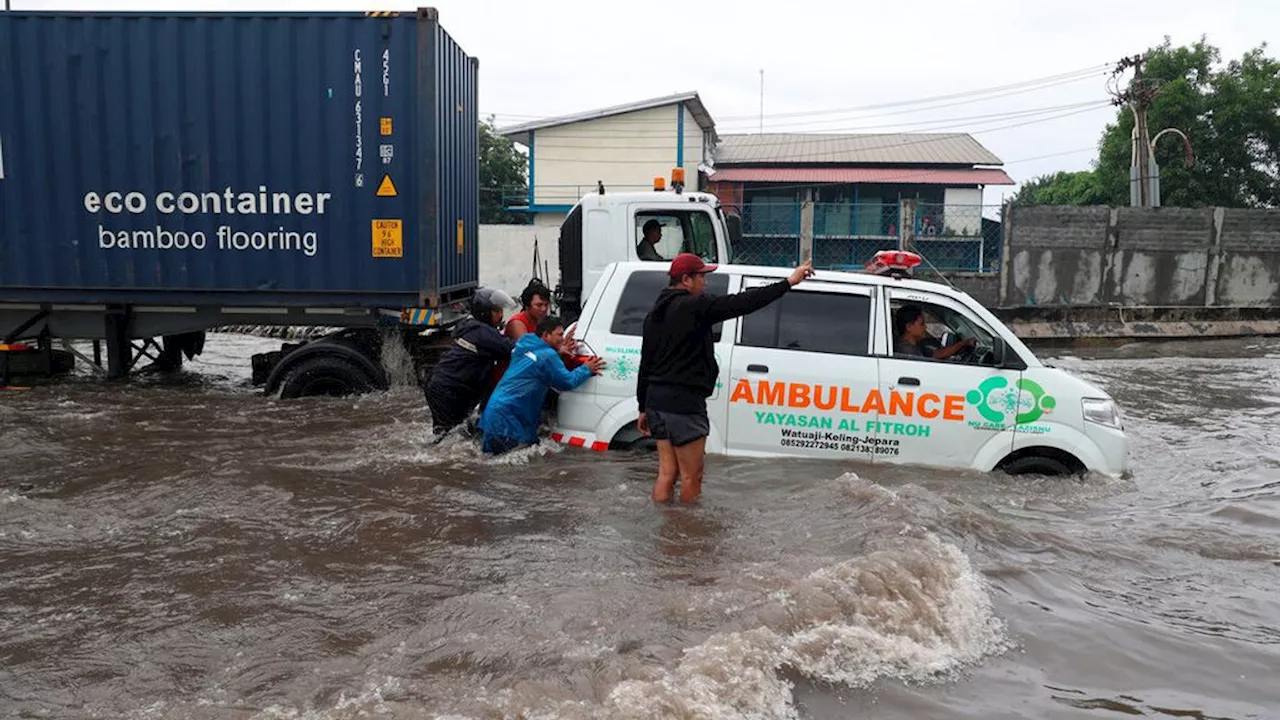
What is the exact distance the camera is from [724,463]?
6363mm

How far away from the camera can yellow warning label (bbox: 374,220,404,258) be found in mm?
9266

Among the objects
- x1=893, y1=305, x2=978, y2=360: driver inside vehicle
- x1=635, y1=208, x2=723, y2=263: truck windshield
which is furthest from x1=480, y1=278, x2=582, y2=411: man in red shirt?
x1=893, y1=305, x2=978, y2=360: driver inside vehicle

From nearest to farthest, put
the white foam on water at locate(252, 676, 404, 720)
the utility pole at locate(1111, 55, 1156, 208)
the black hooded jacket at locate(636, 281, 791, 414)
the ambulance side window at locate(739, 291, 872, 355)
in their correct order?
the white foam on water at locate(252, 676, 404, 720), the black hooded jacket at locate(636, 281, 791, 414), the ambulance side window at locate(739, 291, 872, 355), the utility pole at locate(1111, 55, 1156, 208)

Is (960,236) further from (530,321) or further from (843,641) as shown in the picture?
(843,641)

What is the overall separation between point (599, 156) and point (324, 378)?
25631mm

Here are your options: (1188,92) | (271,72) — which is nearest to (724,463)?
(271,72)

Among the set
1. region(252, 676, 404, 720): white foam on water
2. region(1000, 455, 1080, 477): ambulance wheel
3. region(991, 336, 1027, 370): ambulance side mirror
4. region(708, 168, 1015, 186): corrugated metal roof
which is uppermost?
region(708, 168, 1015, 186): corrugated metal roof

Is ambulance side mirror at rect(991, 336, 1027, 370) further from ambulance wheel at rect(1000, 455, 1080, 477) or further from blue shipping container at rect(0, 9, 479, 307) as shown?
blue shipping container at rect(0, 9, 479, 307)

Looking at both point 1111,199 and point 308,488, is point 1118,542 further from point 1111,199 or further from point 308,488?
point 1111,199

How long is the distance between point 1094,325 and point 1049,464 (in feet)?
38.3

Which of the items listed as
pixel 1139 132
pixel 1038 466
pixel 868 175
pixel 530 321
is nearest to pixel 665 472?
pixel 530 321

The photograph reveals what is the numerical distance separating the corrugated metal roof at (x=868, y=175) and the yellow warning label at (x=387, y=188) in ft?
85.2

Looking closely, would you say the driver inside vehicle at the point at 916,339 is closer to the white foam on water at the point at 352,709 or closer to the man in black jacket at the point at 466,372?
the man in black jacket at the point at 466,372

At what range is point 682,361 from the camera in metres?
5.36
